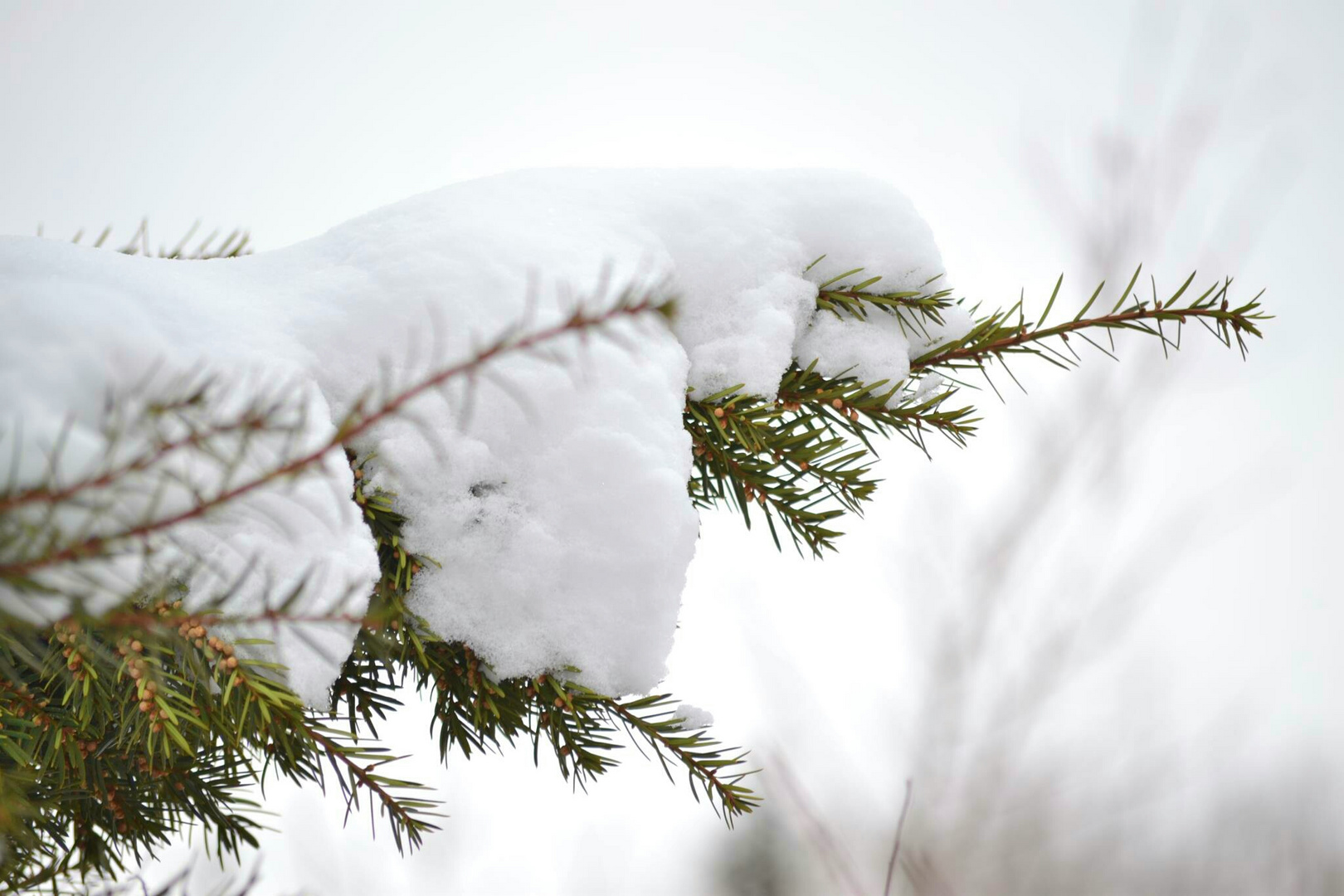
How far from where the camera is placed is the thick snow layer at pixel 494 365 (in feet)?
1.79

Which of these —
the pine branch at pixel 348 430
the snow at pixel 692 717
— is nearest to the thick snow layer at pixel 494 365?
the snow at pixel 692 717

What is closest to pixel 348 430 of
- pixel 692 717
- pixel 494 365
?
pixel 494 365

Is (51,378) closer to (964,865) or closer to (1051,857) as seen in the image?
(964,865)

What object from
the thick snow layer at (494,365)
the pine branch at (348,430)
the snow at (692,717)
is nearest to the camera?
the pine branch at (348,430)

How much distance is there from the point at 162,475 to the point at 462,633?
0.37 m

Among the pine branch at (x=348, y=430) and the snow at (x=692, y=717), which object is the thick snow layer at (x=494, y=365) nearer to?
the snow at (x=692, y=717)

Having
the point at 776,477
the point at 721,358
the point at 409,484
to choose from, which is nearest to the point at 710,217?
the point at 721,358

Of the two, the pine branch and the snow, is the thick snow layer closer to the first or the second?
the snow

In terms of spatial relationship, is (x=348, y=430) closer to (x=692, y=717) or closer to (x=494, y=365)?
(x=494, y=365)

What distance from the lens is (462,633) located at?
25.6 inches

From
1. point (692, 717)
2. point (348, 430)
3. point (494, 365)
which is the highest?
point (348, 430)

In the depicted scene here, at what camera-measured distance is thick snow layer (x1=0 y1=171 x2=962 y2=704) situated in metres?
0.55

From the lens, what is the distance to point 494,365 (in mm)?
642

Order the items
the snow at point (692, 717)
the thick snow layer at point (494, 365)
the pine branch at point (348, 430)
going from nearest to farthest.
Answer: the pine branch at point (348, 430), the thick snow layer at point (494, 365), the snow at point (692, 717)
